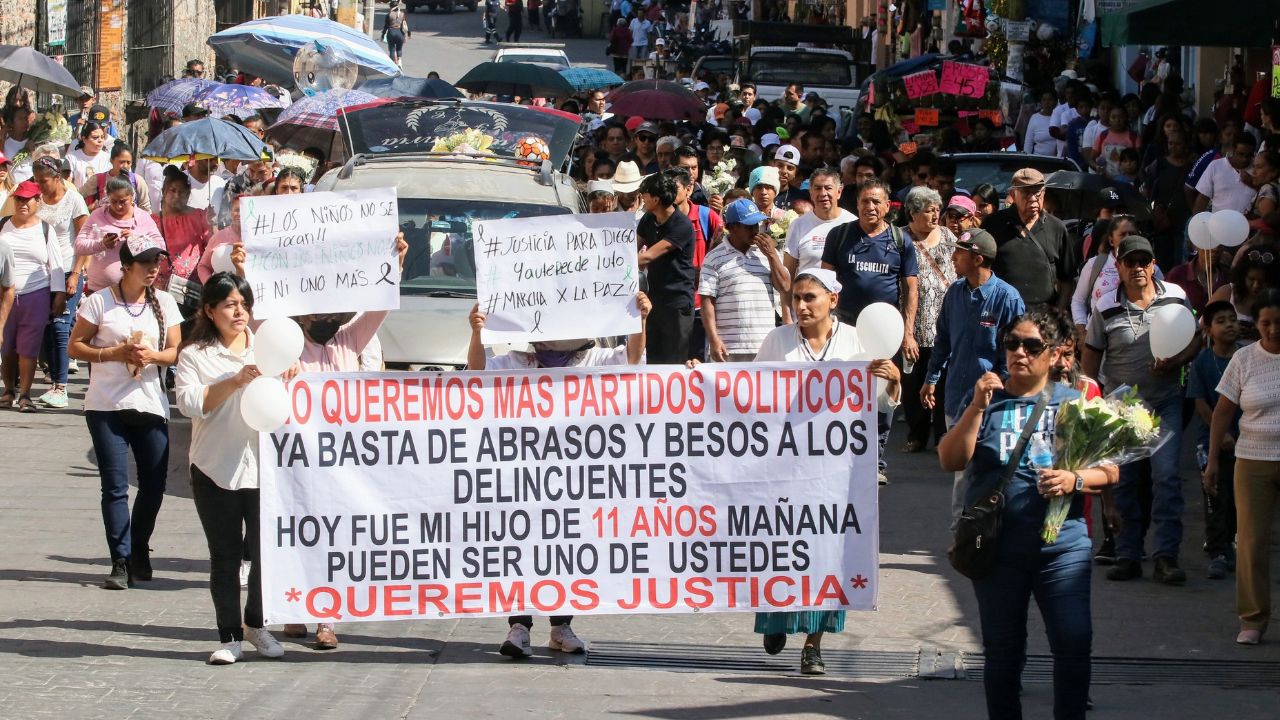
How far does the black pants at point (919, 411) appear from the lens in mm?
12625

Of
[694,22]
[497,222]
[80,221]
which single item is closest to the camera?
[497,222]

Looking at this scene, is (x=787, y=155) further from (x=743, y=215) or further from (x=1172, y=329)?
(x=1172, y=329)

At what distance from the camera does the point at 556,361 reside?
7684 mm

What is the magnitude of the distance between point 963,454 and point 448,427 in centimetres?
226

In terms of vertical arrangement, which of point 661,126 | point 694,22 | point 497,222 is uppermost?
point 694,22

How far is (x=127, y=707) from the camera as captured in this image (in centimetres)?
699

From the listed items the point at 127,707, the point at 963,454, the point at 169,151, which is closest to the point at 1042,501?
the point at 963,454

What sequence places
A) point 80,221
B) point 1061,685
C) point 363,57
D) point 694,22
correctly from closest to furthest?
1. point 1061,685
2. point 80,221
3. point 363,57
4. point 694,22

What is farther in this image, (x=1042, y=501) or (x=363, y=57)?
(x=363, y=57)

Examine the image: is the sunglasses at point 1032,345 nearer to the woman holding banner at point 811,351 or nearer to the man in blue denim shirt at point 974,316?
the woman holding banner at point 811,351

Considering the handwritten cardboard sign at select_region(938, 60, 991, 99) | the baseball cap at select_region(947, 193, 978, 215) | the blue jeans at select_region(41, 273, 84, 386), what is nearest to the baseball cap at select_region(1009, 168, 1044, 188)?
the baseball cap at select_region(947, 193, 978, 215)

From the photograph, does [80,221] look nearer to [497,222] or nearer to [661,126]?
[497,222]

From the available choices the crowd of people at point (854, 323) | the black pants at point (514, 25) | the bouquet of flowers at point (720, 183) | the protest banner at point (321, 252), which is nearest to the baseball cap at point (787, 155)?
the crowd of people at point (854, 323)

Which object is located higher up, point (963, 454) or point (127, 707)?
point (963, 454)
